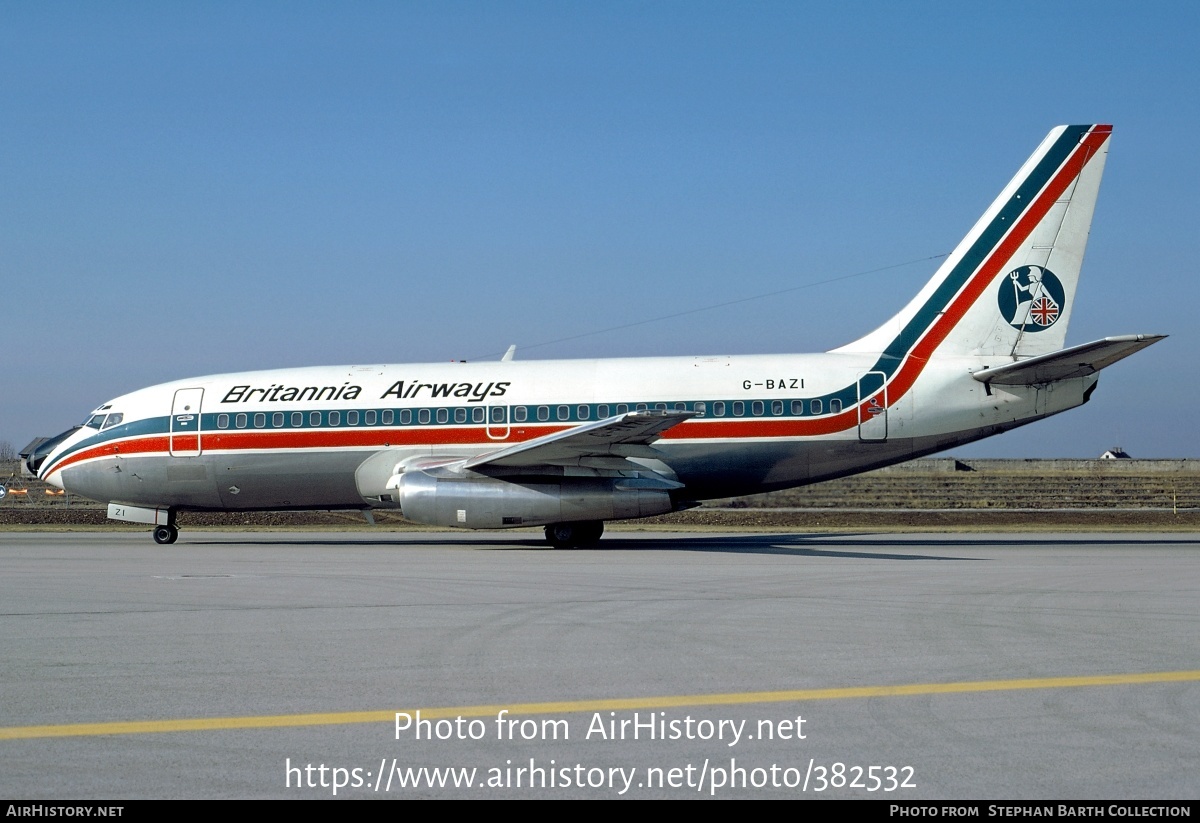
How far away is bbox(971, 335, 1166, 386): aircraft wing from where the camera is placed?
20875mm

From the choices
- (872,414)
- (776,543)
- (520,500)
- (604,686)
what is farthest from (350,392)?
(604,686)

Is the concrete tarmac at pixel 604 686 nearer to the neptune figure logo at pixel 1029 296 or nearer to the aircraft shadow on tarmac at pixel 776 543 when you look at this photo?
the aircraft shadow on tarmac at pixel 776 543

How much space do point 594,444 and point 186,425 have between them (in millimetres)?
9591

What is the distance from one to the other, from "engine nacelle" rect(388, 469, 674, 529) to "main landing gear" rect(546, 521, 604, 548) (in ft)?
3.48

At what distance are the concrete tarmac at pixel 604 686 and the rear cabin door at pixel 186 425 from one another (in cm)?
896

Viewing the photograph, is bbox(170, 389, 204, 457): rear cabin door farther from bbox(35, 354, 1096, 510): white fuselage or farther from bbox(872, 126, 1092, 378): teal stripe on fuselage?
bbox(872, 126, 1092, 378): teal stripe on fuselage

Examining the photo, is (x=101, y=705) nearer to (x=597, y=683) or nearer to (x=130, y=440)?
(x=597, y=683)

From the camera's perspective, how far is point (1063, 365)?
21953 millimetres

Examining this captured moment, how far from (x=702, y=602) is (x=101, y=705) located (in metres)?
7.09

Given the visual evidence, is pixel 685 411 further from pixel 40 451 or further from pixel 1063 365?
pixel 40 451

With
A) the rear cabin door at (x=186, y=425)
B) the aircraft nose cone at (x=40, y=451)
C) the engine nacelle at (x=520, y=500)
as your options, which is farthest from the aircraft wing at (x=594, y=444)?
the aircraft nose cone at (x=40, y=451)

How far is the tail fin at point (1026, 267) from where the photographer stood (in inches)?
920

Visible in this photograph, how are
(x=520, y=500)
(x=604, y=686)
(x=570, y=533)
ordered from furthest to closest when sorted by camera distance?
1. (x=570, y=533)
2. (x=520, y=500)
3. (x=604, y=686)

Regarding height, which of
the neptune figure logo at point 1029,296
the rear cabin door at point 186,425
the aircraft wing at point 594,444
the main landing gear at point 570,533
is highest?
the neptune figure logo at point 1029,296
